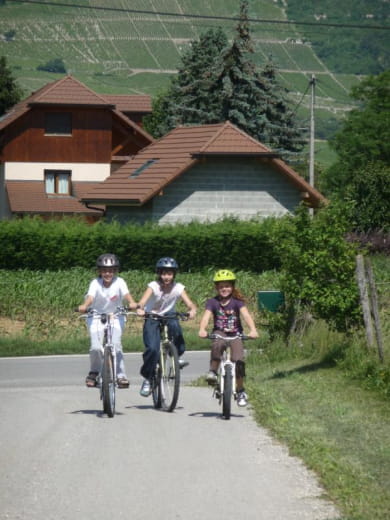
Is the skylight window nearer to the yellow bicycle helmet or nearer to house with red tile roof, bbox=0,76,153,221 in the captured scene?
house with red tile roof, bbox=0,76,153,221

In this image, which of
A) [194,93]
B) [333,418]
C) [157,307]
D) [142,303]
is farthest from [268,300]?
[194,93]

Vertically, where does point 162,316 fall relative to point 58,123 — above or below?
below

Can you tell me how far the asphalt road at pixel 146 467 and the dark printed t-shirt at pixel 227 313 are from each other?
3.25ft

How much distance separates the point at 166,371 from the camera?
13.9 meters

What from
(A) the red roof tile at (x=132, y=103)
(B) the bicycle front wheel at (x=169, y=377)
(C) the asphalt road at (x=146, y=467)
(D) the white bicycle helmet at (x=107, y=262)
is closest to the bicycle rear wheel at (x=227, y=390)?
(C) the asphalt road at (x=146, y=467)

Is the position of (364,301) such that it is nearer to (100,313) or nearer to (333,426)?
(100,313)

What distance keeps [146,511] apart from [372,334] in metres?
9.00

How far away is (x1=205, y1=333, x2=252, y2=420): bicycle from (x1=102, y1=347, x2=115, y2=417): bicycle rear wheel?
1113 millimetres

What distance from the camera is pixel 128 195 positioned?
44.2m

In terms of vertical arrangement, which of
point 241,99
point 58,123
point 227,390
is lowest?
point 227,390

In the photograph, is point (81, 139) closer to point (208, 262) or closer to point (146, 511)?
point (208, 262)

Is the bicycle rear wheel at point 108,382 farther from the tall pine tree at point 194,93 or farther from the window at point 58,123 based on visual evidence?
the tall pine tree at point 194,93

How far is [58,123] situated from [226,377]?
49948mm

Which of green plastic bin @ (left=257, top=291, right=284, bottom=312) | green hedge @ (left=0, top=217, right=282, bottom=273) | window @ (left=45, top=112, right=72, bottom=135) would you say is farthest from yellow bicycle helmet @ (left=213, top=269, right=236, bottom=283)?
window @ (left=45, top=112, right=72, bottom=135)
